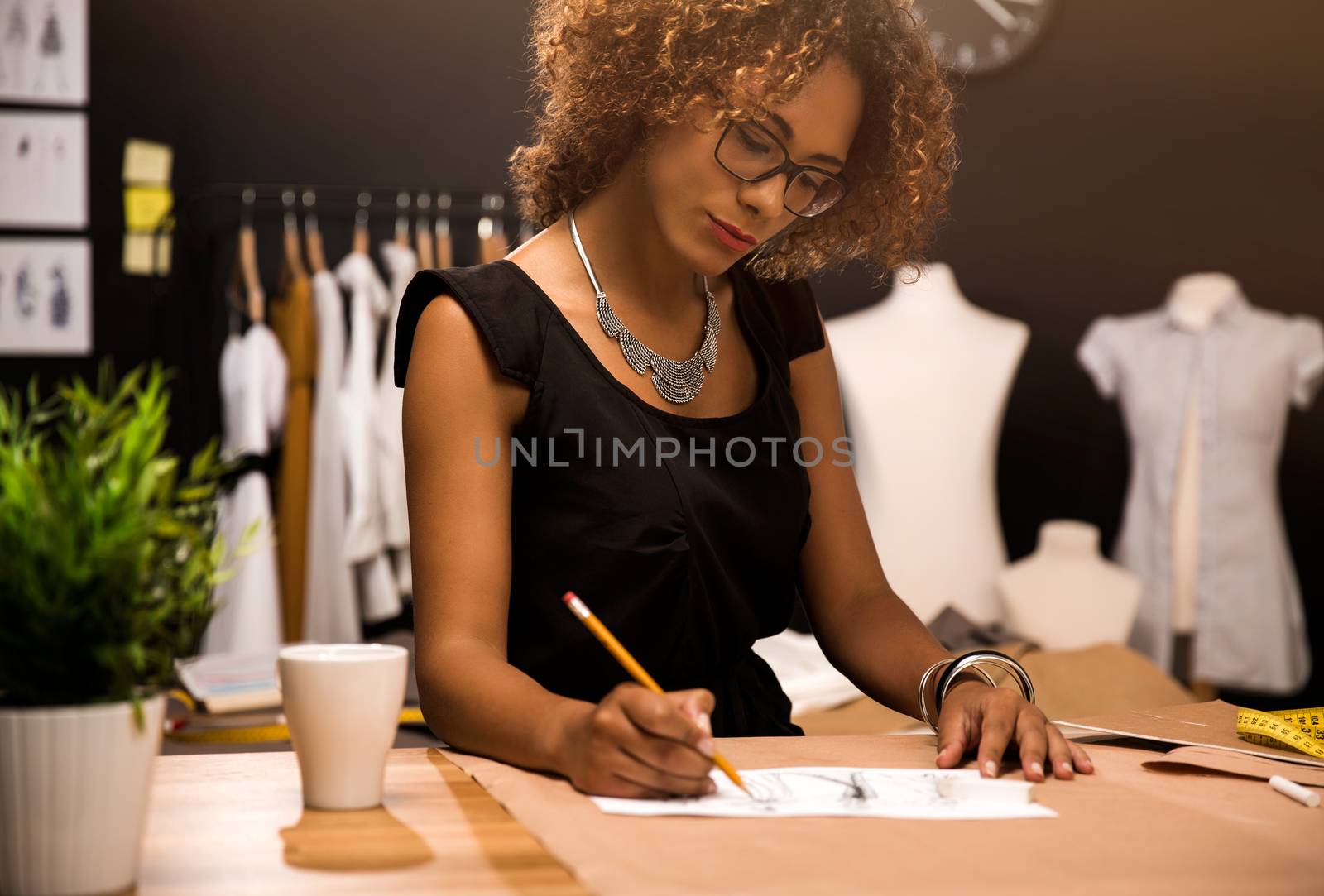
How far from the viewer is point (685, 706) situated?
0.92 m

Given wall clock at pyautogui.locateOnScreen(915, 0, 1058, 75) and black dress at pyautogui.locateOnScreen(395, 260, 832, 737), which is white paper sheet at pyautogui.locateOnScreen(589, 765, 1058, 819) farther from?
wall clock at pyautogui.locateOnScreen(915, 0, 1058, 75)

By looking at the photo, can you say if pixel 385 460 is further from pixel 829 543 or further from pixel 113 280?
pixel 829 543

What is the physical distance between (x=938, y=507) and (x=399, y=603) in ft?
4.95

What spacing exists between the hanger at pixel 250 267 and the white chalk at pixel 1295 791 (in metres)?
3.24

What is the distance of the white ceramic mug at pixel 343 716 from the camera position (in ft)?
2.89

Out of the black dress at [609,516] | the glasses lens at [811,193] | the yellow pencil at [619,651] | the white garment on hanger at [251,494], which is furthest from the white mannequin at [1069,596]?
the yellow pencil at [619,651]

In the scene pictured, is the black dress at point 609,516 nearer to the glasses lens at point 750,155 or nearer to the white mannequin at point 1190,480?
the glasses lens at point 750,155

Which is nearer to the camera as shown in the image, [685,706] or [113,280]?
[685,706]

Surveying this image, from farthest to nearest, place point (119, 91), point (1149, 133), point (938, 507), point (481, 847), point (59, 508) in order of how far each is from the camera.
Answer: point (1149, 133) < point (119, 91) < point (938, 507) < point (481, 847) < point (59, 508)

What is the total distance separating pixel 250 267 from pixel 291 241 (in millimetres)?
147

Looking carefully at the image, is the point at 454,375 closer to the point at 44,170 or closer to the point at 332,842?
the point at 332,842

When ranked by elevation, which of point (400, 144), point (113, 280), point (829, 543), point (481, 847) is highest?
point (400, 144)

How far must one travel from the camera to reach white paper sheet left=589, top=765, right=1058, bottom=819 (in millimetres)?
915

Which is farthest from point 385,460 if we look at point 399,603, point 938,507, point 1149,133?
point 1149,133
